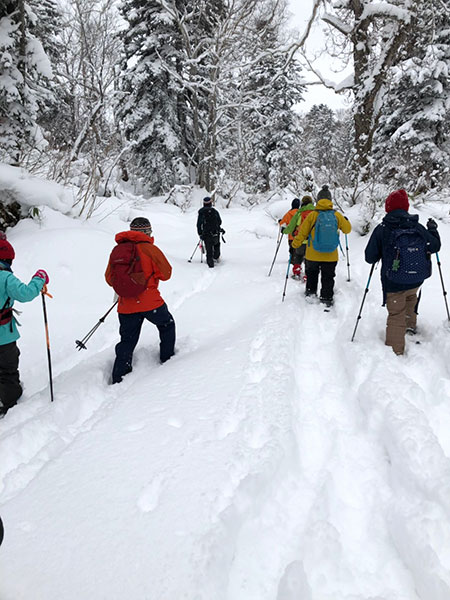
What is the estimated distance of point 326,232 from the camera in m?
6.14

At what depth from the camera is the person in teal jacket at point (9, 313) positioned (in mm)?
3627

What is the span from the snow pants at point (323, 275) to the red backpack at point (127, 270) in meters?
3.48

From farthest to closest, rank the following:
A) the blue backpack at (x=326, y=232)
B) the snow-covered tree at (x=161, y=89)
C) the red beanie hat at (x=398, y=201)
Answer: the snow-covered tree at (x=161, y=89), the blue backpack at (x=326, y=232), the red beanie hat at (x=398, y=201)

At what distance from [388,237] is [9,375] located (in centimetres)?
485

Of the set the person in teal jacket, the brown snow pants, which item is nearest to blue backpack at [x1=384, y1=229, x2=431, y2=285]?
the brown snow pants

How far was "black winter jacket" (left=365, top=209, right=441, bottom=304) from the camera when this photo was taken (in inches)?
175

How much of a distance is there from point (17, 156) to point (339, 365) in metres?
10.7

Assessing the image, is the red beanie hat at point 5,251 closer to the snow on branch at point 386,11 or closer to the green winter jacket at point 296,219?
the green winter jacket at point 296,219

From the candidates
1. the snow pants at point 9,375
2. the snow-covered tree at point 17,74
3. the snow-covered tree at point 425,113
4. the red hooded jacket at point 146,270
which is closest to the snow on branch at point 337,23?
the snow-covered tree at point 425,113

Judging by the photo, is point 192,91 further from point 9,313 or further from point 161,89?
point 9,313

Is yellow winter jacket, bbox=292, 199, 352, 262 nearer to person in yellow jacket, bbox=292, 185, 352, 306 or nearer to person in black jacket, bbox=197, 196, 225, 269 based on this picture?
person in yellow jacket, bbox=292, 185, 352, 306

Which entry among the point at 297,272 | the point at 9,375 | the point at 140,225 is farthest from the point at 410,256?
the point at 9,375

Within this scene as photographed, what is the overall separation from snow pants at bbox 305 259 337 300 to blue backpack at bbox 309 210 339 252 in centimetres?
31

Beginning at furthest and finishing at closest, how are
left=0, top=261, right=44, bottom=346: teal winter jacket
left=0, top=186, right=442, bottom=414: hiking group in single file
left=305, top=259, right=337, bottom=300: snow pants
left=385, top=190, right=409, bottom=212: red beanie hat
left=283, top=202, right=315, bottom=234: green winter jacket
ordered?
left=283, top=202, right=315, bottom=234: green winter jacket
left=305, top=259, right=337, bottom=300: snow pants
left=385, top=190, right=409, bottom=212: red beanie hat
left=0, top=186, right=442, bottom=414: hiking group in single file
left=0, top=261, right=44, bottom=346: teal winter jacket
